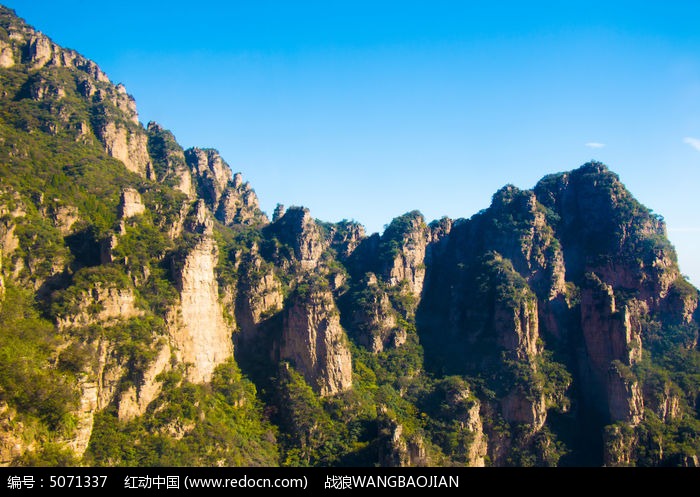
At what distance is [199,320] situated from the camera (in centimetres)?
5347

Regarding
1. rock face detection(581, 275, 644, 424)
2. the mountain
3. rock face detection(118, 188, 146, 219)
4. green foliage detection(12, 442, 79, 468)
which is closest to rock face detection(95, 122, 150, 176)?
the mountain

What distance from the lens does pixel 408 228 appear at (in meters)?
79.0

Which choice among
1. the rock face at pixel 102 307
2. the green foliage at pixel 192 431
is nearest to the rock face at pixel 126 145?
the rock face at pixel 102 307

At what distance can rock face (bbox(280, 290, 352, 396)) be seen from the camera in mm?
56000

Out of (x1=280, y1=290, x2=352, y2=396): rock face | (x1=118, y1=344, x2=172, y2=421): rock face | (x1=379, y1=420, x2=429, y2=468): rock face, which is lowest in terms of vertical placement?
(x1=379, y1=420, x2=429, y2=468): rock face

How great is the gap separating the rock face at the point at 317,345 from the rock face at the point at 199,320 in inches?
306

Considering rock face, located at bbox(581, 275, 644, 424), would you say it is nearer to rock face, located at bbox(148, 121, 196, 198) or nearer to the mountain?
the mountain

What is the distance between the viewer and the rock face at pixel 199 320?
5081 cm

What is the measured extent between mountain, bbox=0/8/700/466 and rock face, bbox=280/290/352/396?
0.24 meters

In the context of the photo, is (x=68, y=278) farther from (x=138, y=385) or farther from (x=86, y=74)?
(x=86, y=74)

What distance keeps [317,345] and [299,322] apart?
131 inches

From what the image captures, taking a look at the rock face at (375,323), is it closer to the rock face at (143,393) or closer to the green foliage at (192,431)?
the green foliage at (192,431)
